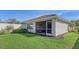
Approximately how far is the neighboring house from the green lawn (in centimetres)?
10

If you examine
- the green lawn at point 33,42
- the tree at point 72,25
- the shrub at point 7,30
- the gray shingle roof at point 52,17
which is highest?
the gray shingle roof at point 52,17

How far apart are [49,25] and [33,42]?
1.25ft

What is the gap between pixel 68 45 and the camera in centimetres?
432

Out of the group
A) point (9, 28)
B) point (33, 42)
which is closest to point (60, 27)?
point (33, 42)

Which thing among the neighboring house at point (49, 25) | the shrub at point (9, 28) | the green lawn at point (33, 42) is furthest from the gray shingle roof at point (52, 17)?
the shrub at point (9, 28)

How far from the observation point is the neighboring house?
431cm

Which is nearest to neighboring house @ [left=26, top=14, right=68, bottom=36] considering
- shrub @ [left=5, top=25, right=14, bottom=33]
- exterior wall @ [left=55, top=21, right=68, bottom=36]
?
exterior wall @ [left=55, top=21, right=68, bottom=36]

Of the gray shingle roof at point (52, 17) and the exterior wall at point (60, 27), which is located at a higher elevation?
the gray shingle roof at point (52, 17)

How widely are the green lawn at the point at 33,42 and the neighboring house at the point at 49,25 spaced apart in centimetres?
10

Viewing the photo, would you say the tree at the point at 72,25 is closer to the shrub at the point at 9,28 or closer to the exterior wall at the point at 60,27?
the exterior wall at the point at 60,27

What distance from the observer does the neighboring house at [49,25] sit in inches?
170

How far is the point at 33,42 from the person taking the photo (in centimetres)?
433
